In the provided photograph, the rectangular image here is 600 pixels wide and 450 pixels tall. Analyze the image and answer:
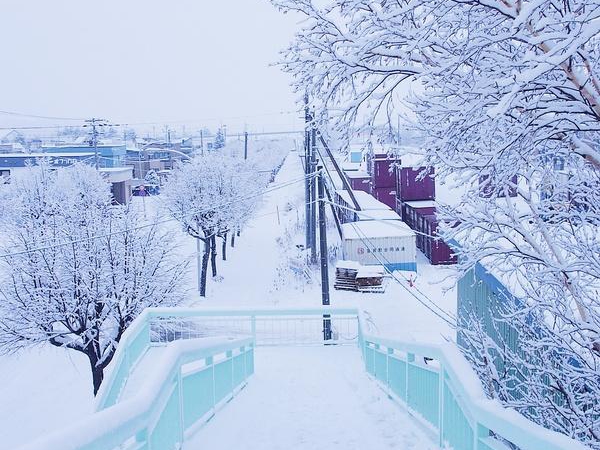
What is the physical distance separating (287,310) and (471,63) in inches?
325

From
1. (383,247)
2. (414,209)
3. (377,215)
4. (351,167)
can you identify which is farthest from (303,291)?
(351,167)

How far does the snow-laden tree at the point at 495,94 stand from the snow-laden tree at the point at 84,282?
36.5 feet

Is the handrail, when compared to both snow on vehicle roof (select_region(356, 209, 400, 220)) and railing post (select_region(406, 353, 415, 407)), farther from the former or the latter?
snow on vehicle roof (select_region(356, 209, 400, 220))

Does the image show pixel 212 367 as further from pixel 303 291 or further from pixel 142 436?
pixel 303 291

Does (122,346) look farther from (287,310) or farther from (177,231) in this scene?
(177,231)

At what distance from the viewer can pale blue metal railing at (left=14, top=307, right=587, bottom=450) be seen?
254 cm

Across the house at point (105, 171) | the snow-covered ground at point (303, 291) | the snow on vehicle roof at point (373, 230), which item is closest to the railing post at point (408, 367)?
the snow-covered ground at point (303, 291)

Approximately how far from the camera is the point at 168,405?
13.8 ft

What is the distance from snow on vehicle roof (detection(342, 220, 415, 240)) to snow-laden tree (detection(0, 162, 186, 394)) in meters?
12.7

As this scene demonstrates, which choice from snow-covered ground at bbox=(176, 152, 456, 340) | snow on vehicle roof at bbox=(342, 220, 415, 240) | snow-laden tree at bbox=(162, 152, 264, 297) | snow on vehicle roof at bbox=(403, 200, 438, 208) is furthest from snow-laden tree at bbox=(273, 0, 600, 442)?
snow on vehicle roof at bbox=(403, 200, 438, 208)

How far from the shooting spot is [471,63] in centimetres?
325

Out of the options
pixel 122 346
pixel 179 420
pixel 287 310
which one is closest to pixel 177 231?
pixel 287 310

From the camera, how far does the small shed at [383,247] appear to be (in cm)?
2886

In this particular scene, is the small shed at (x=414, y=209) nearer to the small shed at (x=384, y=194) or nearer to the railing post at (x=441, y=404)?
the small shed at (x=384, y=194)
